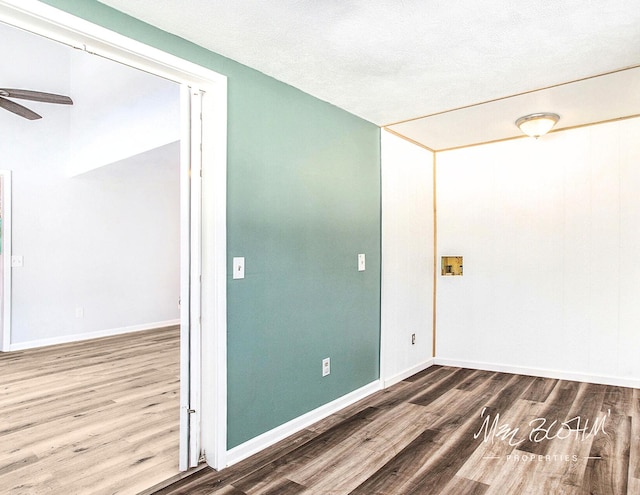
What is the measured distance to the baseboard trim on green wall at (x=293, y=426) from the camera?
2.31 meters

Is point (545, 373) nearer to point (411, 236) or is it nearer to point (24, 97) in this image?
point (411, 236)

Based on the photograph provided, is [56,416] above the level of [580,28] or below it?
below

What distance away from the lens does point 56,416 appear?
295 cm

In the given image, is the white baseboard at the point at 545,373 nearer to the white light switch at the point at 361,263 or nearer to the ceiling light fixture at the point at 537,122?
the white light switch at the point at 361,263

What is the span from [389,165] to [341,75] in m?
1.28

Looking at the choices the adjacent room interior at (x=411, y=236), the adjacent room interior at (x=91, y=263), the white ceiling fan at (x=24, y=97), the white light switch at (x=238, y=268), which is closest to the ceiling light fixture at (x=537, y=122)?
the adjacent room interior at (x=411, y=236)

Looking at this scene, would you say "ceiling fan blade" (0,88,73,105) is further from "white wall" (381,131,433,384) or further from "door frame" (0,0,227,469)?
"white wall" (381,131,433,384)

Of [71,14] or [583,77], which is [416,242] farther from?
[71,14]

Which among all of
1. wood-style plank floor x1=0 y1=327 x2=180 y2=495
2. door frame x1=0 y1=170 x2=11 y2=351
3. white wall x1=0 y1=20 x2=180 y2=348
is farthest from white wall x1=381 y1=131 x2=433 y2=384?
door frame x1=0 y1=170 x2=11 y2=351

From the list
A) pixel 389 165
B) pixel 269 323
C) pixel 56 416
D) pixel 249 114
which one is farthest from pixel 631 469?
pixel 56 416

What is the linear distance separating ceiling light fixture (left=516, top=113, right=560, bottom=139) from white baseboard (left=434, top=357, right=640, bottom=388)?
84.1 inches

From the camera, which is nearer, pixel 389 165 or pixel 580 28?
pixel 580 28

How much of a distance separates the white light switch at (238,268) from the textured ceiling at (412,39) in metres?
1.13

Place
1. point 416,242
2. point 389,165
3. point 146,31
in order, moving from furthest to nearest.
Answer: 1. point 416,242
2. point 389,165
3. point 146,31
